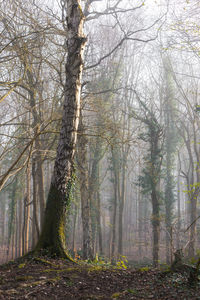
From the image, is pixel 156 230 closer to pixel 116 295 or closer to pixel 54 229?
pixel 54 229

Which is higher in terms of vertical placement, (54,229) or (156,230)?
(54,229)

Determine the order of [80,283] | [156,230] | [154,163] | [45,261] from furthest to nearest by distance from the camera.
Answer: [154,163] < [156,230] < [45,261] < [80,283]

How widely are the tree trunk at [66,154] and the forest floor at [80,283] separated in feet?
1.42

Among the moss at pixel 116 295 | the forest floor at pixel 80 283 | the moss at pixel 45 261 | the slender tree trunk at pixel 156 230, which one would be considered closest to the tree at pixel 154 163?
the slender tree trunk at pixel 156 230

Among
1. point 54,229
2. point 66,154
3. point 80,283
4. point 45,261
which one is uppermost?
point 66,154

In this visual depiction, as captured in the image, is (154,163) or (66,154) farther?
(154,163)

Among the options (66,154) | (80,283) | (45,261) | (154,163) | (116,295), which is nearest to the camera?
(116,295)

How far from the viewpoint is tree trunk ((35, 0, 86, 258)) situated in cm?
496

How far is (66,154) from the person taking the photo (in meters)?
5.14

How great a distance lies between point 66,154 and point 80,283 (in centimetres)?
235

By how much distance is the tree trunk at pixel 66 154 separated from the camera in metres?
4.96

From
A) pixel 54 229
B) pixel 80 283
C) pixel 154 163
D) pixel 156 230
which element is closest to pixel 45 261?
pixel 54 229

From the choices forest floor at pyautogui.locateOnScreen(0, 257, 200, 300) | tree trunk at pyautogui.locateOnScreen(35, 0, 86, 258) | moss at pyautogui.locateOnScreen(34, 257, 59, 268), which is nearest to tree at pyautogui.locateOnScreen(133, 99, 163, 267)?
tree trunk at pyautogui.locateOnScreen(35, 0, 86, 258)

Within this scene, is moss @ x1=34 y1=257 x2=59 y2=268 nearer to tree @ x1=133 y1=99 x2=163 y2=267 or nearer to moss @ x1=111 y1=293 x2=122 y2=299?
moss @ x1=111 y1=293 x2=122 y2=299
